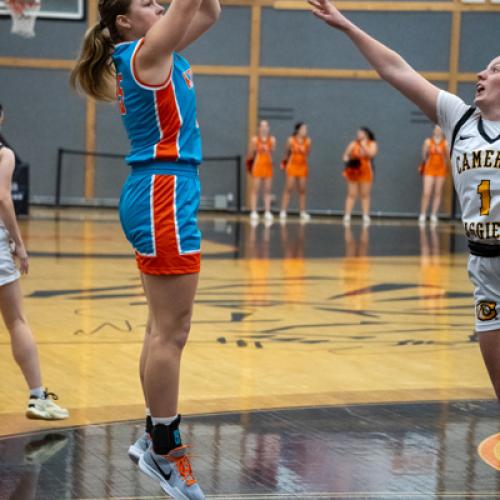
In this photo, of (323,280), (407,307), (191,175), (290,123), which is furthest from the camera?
(290,123)

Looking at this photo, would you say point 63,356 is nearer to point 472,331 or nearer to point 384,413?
point 384,413

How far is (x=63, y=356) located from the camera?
7906 mm

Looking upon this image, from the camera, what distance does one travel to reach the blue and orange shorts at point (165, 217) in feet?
14.4

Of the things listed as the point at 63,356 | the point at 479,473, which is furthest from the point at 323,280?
the point at 479,473

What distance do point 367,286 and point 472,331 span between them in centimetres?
279

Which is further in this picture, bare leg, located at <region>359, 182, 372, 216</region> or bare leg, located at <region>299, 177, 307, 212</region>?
bare leg, located at <region>299, 177, 307, 212</region>

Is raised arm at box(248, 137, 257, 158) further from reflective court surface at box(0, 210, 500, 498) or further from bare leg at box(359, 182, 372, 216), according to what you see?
reflective court surface at box(0, 210, 500, 498)

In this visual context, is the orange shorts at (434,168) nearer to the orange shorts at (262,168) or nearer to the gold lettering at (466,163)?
the orange shorts at (262,168)

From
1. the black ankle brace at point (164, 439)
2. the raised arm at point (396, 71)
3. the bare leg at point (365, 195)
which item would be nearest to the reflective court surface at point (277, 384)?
the black ankle brace at point (164, 439)

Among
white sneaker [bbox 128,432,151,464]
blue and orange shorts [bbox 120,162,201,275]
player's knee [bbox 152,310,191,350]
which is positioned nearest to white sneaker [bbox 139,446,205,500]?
white sneaker [bbox 128,432,151,464]

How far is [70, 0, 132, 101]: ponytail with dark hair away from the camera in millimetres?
4727

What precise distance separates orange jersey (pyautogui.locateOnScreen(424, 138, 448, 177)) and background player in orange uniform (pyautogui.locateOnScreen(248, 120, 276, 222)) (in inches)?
131

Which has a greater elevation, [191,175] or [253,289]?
[191,175]

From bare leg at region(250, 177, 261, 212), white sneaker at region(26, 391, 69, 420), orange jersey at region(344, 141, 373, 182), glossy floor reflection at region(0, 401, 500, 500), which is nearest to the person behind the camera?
glossy floor reflection at region(0, 401, 500, 500)
